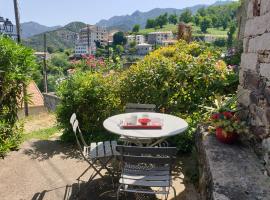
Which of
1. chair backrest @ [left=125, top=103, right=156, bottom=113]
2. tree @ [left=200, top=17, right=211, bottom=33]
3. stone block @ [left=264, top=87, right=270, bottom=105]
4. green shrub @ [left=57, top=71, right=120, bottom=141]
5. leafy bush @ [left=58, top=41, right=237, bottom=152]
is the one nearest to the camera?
stone block @ [left=264, top=87, right=270, bottom=105]

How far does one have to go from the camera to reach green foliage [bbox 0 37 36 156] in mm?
5148

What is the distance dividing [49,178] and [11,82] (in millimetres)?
2033

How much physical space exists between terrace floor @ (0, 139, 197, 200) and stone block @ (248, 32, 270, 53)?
2.00m

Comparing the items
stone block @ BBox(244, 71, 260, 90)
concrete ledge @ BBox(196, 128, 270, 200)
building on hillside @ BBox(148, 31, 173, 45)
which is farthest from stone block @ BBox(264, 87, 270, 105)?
building on hillside @ BBox(148, 31, 173, 45)

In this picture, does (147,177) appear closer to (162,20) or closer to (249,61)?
(249,61)

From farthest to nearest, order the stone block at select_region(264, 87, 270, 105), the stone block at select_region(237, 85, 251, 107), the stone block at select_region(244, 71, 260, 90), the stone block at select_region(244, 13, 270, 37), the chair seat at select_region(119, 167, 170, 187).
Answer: the stone block at select_region(237, 85, 251, 107) < the stone block at select_region(244, 71, 260, 90) < the chair seat at select_region(119, 167, 170, 187) < the stone block at select_region(244, 13, 270, 37) < the stone block at select_region(264, 87, 270, 105)

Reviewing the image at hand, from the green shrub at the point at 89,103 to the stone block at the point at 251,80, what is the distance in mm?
2862

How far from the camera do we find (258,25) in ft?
10.5

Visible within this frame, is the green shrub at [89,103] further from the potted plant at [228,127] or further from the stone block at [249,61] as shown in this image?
the stone block at [249,61]

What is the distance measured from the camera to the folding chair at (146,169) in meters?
2.92

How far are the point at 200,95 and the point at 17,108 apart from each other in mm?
3554

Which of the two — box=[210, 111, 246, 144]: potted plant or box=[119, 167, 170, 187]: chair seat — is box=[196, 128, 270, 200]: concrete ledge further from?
box=[119, 167, 170, 187]: chair seat

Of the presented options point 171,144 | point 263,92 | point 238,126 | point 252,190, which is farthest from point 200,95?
point 252,190

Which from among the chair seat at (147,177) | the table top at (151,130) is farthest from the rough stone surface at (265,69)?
the chair seat at (147,177)
